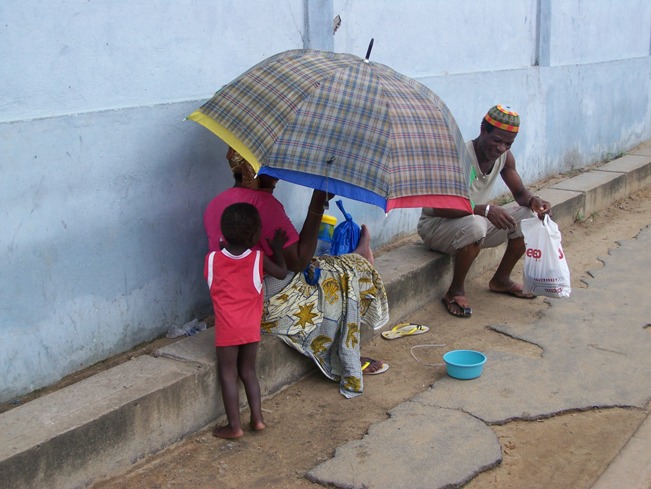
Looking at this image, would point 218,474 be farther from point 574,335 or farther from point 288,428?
point 574,335

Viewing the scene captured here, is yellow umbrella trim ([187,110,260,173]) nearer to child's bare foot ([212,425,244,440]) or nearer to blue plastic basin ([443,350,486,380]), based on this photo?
child's bare foot ([212,425,244,440])

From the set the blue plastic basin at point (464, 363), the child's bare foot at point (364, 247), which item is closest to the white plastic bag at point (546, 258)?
the blue plastic basin at point (464, 363)

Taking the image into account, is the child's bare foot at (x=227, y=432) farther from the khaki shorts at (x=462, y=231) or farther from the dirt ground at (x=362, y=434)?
the khaki shorts at (x=462, y=231)

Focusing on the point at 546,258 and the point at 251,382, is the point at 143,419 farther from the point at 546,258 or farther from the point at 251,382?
the point at 546,258

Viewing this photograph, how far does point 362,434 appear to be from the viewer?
11.7ft

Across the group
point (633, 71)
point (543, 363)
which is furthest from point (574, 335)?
point (633, 71)

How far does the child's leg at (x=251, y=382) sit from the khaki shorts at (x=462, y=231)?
1918 mm

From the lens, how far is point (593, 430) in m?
3.62

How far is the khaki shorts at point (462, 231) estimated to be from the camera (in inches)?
196

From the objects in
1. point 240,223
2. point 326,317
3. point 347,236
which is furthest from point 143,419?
point 347,236

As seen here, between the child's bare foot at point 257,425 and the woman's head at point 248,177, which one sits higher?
the woman's head at point 248,177

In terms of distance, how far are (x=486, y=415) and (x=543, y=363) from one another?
74 cm

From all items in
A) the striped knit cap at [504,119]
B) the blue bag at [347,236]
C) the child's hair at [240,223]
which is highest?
the striped knit cap at [504,119]

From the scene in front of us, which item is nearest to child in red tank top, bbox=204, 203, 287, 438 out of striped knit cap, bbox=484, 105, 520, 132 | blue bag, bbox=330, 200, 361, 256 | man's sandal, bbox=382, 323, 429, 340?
blue bag, bbox=330, 200, 361, 256
